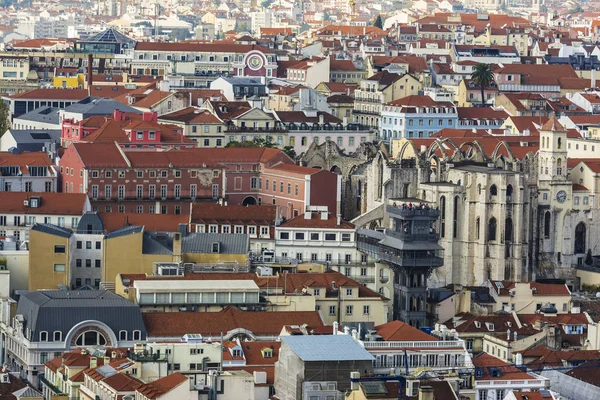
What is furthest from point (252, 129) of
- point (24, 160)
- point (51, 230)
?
point (51, 230)

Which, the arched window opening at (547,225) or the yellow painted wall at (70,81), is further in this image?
the yellow painted wall at (70,81)

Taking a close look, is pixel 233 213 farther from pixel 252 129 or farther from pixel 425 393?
pixel 425 393

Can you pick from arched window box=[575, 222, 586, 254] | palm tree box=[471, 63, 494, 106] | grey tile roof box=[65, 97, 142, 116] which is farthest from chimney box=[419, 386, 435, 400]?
palm tree box=[471, 63, 494, 106]

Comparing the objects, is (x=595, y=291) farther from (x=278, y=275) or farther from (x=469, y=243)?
(x=278, y=275)

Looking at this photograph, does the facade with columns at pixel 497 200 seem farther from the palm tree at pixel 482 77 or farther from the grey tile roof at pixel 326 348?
the palm tree at pixel 482 77

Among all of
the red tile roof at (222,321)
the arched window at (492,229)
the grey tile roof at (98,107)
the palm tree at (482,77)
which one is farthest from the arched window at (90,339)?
the palm tree at (482,77)

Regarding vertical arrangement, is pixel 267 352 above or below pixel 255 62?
below
